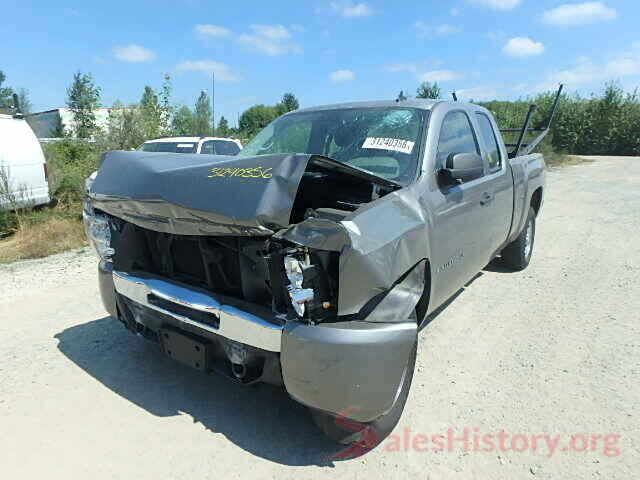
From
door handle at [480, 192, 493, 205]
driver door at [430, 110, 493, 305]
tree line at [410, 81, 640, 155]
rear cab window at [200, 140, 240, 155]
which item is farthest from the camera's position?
tree line at [410, 81, 640, 155]

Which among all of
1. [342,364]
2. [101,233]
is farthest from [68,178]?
[342,364]

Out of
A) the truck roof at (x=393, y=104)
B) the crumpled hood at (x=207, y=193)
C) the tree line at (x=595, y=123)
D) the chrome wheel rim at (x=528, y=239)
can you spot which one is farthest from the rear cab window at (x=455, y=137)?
the tree line at (x=595, y=123)

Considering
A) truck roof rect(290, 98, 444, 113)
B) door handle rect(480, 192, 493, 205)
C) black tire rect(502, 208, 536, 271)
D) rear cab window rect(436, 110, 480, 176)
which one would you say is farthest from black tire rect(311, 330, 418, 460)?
black tire rect(502, 208, 536, 271)

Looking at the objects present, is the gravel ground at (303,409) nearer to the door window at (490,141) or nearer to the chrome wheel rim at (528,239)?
the chrome wheel rim at (528,239)

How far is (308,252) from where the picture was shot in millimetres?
2137

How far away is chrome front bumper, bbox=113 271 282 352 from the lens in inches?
86.8

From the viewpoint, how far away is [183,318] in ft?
8.38

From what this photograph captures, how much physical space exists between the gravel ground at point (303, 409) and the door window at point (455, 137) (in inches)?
59.8

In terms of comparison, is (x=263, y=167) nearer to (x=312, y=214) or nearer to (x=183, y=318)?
(x=312, y=214)

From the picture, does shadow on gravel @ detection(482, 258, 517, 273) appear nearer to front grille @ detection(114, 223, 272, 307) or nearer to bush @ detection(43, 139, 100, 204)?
front grille @ detection(114, 223, 272, 307)

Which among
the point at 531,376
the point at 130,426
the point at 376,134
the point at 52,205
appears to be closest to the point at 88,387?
the point at 130,426

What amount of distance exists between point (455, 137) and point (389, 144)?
0.75 metres

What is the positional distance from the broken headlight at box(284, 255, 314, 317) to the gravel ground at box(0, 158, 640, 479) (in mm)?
922

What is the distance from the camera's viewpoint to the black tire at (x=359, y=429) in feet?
8.02
